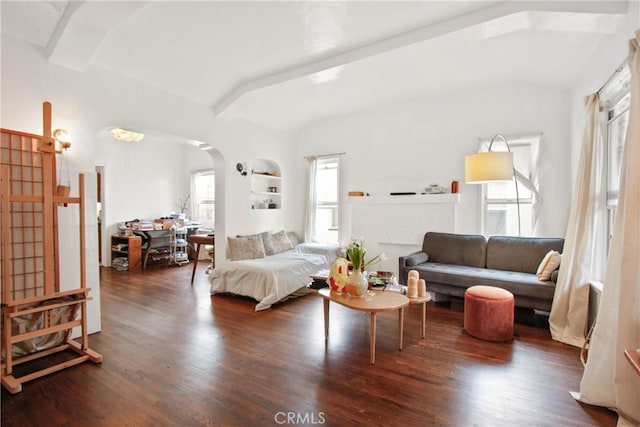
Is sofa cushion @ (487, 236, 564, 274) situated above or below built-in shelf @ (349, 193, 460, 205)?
below

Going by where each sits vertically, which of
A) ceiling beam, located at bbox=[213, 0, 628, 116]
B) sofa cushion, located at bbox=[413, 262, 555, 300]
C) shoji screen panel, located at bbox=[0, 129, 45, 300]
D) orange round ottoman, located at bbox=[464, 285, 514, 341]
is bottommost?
orange round ottoman, located at bbox=[464, 285, 514, 341]

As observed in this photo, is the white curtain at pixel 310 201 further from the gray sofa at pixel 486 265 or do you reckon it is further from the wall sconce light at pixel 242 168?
the gray sofa at pixel 486 265

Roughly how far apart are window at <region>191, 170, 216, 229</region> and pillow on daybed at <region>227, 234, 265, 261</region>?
3.38 metres

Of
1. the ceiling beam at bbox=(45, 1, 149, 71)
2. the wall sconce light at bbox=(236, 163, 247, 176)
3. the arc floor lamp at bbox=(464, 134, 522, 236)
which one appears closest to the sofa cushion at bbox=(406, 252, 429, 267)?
the arc floor lamp at bbox=(464, 134, 522, 236)

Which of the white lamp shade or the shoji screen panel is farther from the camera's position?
the white lamp shade

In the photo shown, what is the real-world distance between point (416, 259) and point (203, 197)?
5768mm

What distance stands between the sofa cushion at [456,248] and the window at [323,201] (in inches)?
72.9

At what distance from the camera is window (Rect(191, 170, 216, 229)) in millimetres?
7770

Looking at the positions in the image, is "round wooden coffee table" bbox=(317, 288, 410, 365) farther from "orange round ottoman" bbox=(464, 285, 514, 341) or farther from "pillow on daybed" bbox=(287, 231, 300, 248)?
"pillow on daybed" bbox=(287, 231, 300, 248)

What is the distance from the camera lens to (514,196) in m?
4.32

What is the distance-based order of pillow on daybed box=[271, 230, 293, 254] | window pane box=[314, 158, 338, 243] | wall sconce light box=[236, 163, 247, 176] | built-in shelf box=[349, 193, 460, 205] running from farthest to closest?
window pane box=[314, 158, 338, 243] < pillow on daybed box=[271, 230, 293, 254] < wall sconce light box=[236, 163, 247, 176] < built-in shelf box=[349, 193, 460, 205]

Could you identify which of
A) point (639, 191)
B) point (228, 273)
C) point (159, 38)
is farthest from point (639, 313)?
point (159, 38)

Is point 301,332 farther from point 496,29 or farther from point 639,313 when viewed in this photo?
point 496,29

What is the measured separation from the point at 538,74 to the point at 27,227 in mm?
5668
